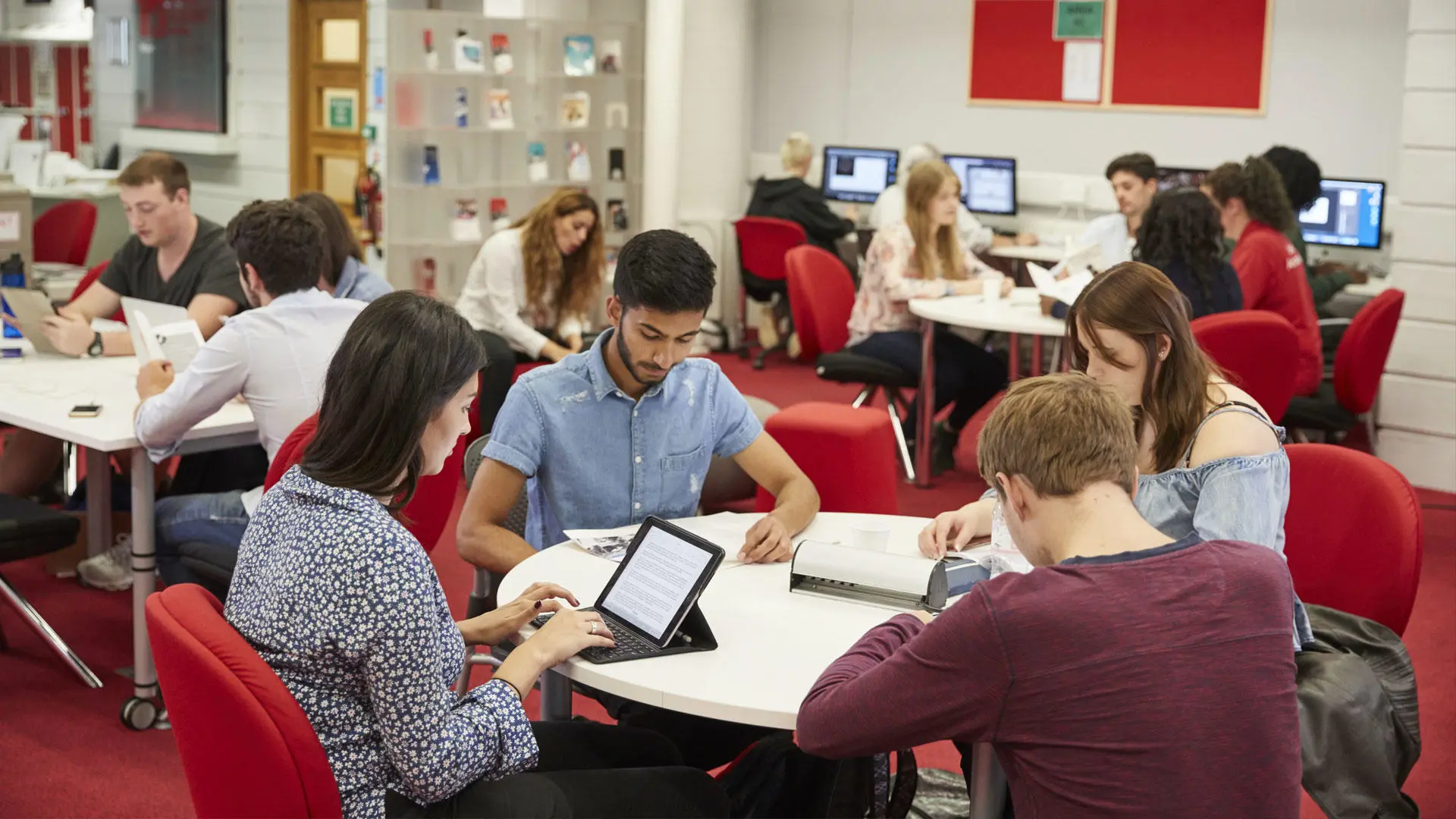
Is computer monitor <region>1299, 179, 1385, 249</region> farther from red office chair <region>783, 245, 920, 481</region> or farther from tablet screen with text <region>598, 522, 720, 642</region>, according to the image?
tablet screen with text <region>598, 522, 720, 642</region>

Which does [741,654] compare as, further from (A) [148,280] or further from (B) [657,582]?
(A) [148,280]

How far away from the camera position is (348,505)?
5.82 feet

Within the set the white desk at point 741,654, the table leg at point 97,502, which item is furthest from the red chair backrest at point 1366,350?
the table leg at point 97,502

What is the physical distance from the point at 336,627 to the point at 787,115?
8544mm

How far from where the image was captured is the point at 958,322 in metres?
5.46

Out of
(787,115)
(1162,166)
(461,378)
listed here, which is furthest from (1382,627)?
(787,115)

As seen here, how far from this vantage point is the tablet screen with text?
83.7 inches

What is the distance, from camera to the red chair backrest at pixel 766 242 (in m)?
8.10

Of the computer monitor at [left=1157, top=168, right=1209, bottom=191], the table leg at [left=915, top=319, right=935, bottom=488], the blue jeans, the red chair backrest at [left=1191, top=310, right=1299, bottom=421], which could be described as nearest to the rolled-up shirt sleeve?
the blue jeans

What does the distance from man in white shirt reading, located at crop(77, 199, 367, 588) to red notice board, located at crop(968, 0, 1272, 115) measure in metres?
5.96

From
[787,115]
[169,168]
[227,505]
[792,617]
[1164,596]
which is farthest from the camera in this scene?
[787,115]

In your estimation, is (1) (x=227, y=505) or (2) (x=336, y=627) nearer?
(2) (x=336, y=627)

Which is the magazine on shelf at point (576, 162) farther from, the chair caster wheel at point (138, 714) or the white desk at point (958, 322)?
the chair caster wheel at point (138, 714)

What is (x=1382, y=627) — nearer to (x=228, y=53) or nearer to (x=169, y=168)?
(x=169, y=168)
